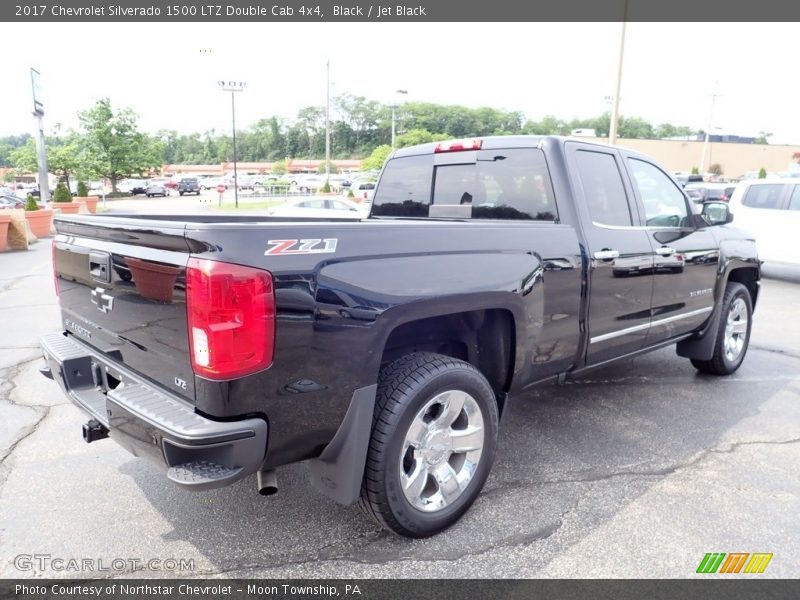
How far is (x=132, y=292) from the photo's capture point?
2490 mm

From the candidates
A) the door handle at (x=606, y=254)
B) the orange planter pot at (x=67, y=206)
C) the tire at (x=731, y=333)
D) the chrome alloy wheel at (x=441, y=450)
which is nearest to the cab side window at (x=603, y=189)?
the door handle at (x=606, y=254)

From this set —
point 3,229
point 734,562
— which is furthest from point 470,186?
Answer: point 3,229

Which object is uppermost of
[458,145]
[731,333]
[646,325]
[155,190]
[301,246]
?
[458,145]

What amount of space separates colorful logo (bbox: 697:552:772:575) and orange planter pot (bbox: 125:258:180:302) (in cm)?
258

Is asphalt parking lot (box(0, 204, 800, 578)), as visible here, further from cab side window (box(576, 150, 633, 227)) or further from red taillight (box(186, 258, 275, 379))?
cab side window (box(576, 150, 633, 227))

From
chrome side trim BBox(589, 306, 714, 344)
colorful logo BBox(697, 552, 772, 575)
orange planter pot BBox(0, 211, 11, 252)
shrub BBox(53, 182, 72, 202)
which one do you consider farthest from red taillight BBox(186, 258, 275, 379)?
shrub BBox(53, 182, 72, 202)

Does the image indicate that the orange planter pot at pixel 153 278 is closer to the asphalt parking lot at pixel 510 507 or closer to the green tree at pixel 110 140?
the asphalt parking lot at pixel 510 507

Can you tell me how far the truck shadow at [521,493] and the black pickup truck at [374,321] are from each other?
0.73ft

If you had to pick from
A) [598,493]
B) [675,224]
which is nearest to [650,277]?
[675,224]

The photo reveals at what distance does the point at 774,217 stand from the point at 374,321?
1100 centimetres

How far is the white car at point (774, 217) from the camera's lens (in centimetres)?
1048

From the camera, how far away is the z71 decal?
2154 millimetres

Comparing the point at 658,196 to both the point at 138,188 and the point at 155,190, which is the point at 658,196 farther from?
the point at 138,188

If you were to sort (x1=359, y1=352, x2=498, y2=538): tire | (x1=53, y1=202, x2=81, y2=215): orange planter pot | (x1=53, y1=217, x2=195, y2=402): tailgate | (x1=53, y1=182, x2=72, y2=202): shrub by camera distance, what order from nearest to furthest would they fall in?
(x1=53, y1=217, x2=195, y2=402): tailgate < (x1=359, y1=352, x2=498, y2=538): tire < (x1=53, y1=202, x2=81, y2=215): orange planter pot < (x1=53, y1=182, x2=72, y2=202): shrub
